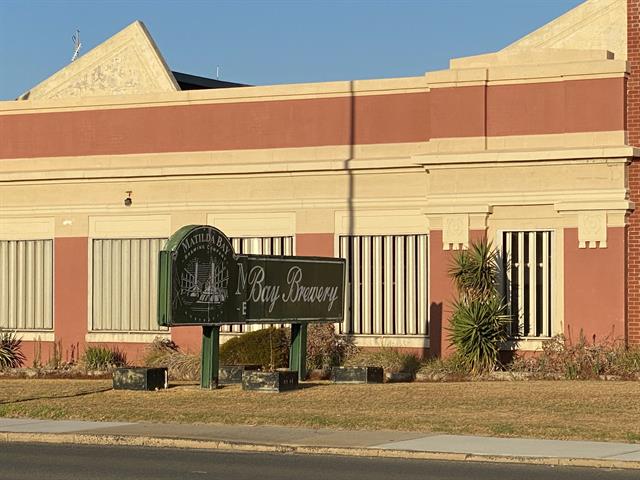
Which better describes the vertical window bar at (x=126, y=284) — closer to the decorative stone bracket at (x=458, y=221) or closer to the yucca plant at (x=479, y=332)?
the decorative stone bracket at (x=458, y=221)

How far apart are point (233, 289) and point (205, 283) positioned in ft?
2.74

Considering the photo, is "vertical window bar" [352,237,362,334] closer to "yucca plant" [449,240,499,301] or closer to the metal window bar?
the metal window bar

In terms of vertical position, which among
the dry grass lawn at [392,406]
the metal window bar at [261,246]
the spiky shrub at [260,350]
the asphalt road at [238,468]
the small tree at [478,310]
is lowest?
the asphalt road at [238,468]

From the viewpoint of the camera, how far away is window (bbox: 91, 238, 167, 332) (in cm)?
3253

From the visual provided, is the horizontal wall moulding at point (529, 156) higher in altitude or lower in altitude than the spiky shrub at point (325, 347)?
higher

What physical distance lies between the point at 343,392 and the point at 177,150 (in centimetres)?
1041

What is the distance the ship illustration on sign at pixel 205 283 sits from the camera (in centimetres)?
2305

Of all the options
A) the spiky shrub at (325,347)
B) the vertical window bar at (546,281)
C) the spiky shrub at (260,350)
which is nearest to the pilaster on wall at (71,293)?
the spiky shrub at (260,350)

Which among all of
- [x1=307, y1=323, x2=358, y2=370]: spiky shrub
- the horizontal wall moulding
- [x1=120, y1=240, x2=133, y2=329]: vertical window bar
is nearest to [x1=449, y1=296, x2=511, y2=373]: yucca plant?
[x1=307, y1=323, x2=358, y2=370]: spiky shrub

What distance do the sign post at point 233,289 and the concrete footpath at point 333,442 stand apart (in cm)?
322

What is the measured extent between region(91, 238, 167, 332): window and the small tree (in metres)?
7.80

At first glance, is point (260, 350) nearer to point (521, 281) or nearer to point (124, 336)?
point (124, 336)

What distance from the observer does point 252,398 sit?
75.3 ft

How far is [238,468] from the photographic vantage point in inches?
629
